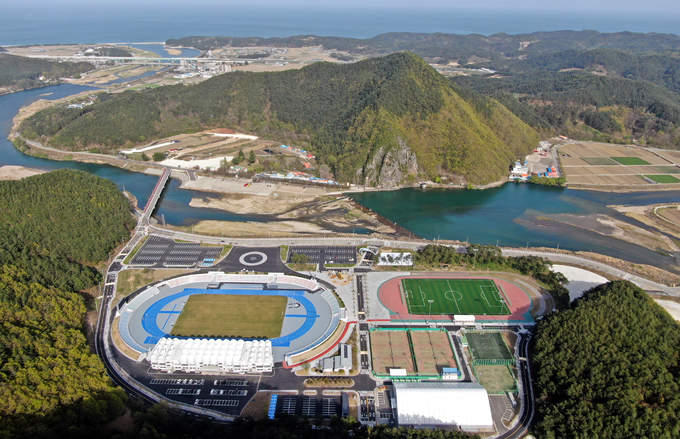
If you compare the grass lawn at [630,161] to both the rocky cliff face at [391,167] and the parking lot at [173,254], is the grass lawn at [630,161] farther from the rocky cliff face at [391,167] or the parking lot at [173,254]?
the parking lot at [173,254]

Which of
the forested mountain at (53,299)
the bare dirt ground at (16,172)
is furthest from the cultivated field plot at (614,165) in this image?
the bare dirt ground at (16,172)

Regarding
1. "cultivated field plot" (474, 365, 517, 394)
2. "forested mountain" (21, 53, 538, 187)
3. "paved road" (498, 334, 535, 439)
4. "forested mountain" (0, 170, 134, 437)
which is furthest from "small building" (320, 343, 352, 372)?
"forested mountain" (21, 53, 538, 187)

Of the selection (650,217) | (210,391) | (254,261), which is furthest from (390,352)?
(650,217)

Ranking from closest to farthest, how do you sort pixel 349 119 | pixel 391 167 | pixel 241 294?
pixel 241 294, pixel 391 167, pixel 349 119

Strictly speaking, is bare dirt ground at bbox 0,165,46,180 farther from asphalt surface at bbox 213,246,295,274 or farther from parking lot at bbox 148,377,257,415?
parking lot at bbox 148,377,257,415

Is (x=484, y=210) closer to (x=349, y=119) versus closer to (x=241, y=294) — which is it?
(x=349, y=119)

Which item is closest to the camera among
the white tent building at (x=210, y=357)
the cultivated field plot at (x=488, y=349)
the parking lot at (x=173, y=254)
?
the white tent building at (x=210, y=357)
